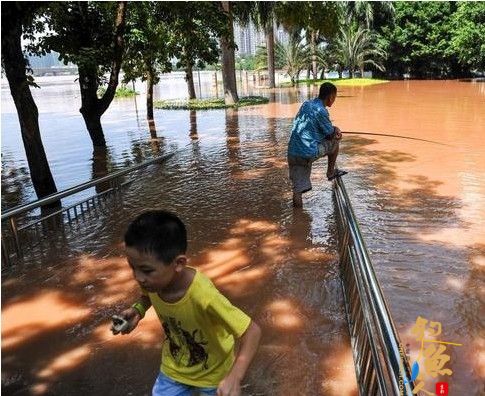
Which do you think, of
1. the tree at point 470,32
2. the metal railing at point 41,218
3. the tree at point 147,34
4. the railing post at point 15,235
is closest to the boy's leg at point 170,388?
the metal railing at point 41,218

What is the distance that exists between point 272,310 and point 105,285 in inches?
67.8

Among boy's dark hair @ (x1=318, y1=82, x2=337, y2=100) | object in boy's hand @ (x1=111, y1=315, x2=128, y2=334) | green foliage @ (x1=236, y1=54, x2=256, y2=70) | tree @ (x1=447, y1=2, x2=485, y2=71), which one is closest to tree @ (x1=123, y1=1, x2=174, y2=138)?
boy's dark hair @ (x1=318, y1=82, x2=337, y2=100)

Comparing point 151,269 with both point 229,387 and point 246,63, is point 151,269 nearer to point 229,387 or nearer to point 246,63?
point 229,387

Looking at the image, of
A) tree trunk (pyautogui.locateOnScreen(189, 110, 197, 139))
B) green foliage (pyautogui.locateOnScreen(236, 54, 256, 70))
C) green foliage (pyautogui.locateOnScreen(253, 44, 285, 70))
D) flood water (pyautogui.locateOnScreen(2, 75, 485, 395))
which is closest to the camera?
flood water (pyautogui.locateOnScreen(2, 75, 485, 395))

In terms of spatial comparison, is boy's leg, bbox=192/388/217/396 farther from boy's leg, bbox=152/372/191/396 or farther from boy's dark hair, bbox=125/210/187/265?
boy's dark hair, bbox=125/210/187/265

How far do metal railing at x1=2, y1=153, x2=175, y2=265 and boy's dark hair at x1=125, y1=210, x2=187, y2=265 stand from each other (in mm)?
3587

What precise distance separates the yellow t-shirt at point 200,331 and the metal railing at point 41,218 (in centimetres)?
346

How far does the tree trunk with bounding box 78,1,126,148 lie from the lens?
33.2ft

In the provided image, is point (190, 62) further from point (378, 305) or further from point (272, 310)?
point (378, 305)

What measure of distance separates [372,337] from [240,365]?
0.94 metres

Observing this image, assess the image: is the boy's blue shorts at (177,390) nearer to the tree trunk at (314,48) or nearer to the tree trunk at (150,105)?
the tree trunk at (150,105)

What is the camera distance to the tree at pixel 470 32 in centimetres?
3303

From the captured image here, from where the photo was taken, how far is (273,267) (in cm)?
484

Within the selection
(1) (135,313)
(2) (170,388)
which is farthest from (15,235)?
(2) (170,388)
